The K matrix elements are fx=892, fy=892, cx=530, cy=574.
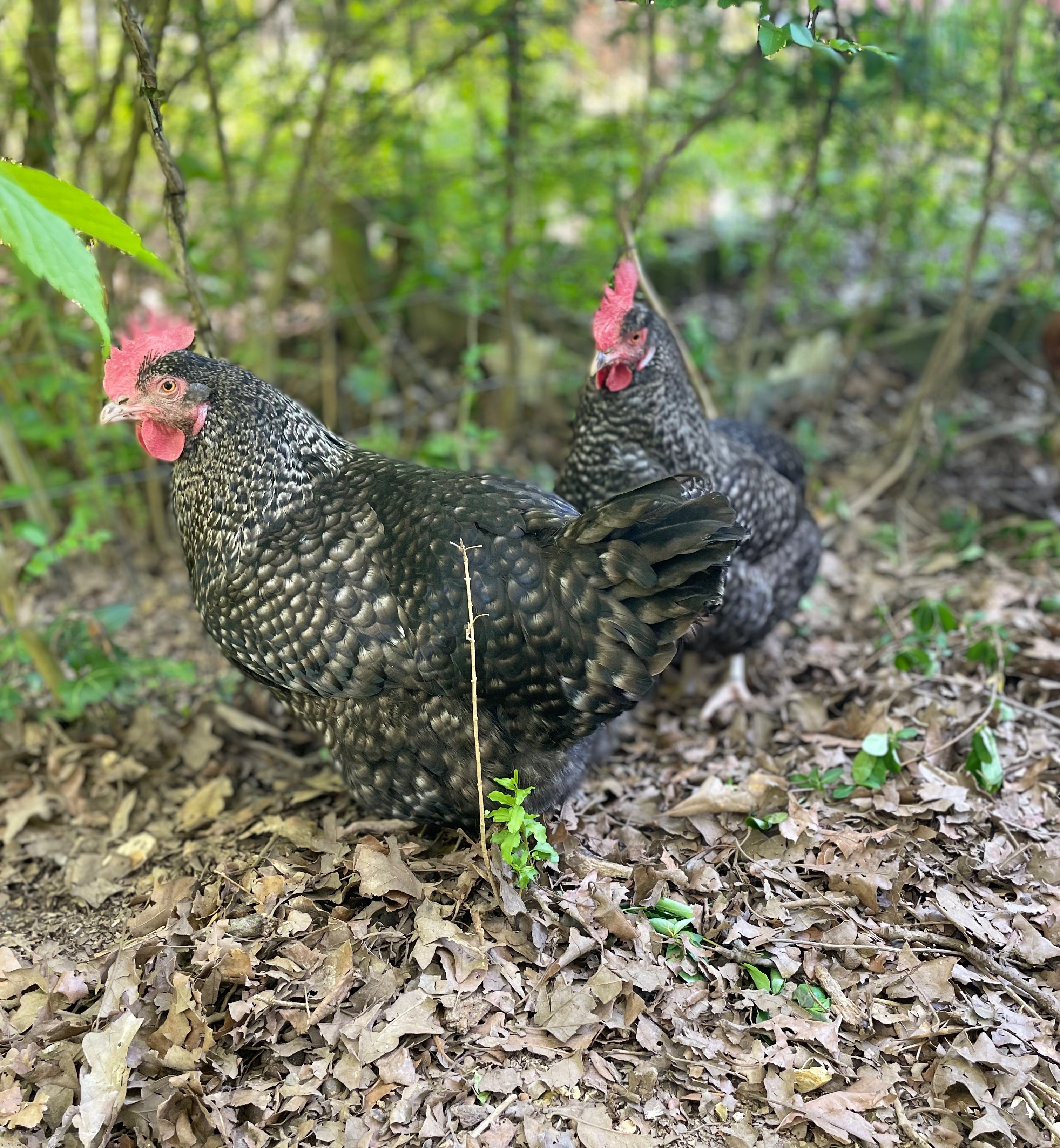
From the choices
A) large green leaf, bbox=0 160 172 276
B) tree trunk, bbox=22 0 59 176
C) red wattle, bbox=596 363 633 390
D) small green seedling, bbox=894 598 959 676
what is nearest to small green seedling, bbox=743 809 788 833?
small green seedling, bbox=894 598 959 676

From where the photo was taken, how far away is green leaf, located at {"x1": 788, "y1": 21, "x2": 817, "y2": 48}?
7.31ft

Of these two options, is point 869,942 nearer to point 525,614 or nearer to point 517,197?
point 525,614

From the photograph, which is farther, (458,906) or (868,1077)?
(458,906)

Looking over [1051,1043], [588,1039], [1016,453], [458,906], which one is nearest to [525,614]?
[458,906]

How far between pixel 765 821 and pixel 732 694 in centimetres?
100

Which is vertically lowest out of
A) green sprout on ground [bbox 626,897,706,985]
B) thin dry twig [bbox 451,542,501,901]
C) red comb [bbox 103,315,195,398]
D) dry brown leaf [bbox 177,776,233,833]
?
green sprout on ground [bbox 626,897,706,985]

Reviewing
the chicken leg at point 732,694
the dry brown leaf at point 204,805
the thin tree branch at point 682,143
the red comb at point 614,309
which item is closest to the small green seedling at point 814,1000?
the chicken leg at point 732,694

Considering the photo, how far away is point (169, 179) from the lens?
116 inches

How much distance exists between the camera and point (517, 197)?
533cm

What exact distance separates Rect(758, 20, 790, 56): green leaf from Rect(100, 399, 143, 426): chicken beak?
78.8 inches

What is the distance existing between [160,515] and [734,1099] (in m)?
4.24

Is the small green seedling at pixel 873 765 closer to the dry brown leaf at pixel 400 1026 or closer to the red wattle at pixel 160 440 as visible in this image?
the dry brown leaf at pixel 400 1026

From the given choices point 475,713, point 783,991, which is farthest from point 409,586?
point 783,991

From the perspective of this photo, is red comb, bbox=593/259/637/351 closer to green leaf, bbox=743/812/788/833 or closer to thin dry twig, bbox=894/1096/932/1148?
green leaf, bbox=743/812/788/833
